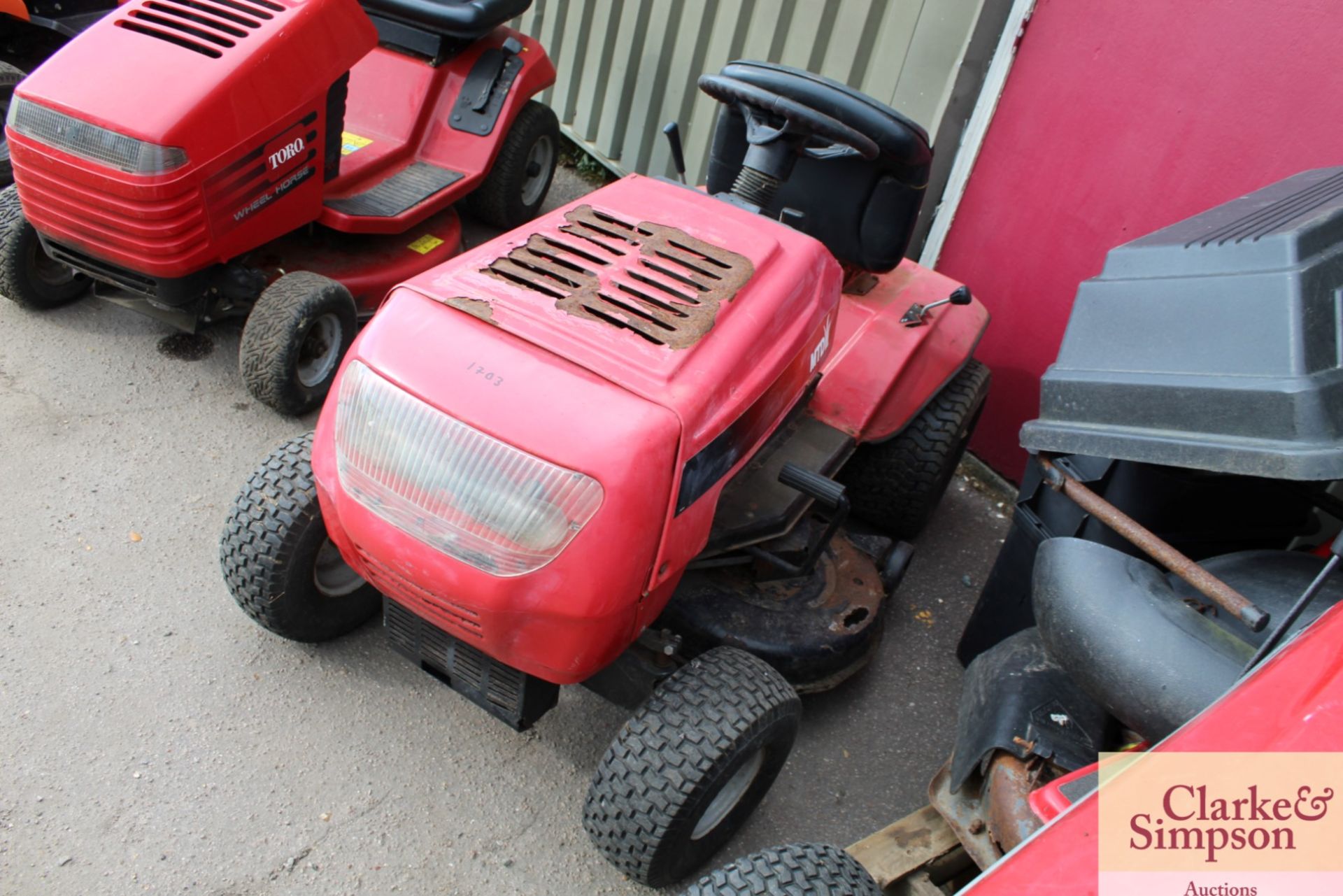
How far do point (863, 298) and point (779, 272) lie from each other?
0.90 meters

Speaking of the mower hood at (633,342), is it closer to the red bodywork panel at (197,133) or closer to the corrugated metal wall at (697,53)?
the red bodywork panel at (197,133)

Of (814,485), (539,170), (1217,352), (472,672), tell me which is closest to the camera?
(1217,352)

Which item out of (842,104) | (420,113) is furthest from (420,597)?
(420,113)

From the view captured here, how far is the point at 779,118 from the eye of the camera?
7.29 feet

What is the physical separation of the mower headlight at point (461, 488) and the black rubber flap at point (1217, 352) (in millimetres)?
928

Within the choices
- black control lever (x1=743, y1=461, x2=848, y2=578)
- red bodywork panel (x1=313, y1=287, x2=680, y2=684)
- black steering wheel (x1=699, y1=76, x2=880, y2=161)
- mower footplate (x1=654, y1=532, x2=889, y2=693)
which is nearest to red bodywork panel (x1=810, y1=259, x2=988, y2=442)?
black control lever (x1=743, y1=461, x2=848, y2=578)

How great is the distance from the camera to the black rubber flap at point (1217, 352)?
5.17ft

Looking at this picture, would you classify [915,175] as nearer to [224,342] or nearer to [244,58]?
[244,58]

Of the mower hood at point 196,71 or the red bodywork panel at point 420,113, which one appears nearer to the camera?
the mower hood at point 196,71

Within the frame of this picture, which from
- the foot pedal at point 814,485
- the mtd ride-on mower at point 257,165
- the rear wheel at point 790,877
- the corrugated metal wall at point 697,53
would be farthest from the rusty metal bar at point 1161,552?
the mtd ride-on mower at point 257,165

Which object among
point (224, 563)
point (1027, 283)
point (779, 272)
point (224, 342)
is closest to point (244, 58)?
point (224, 342)

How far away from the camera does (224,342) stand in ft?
10.8

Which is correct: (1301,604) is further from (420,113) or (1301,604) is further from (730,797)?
(420,113)

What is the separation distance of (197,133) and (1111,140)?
8.04 ft
